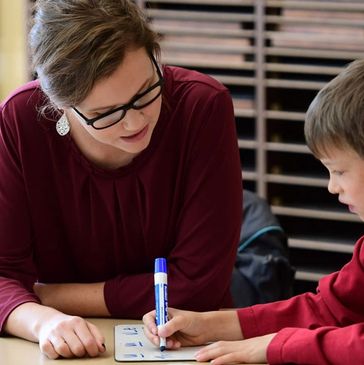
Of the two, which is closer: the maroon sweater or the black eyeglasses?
the black eyeglasses

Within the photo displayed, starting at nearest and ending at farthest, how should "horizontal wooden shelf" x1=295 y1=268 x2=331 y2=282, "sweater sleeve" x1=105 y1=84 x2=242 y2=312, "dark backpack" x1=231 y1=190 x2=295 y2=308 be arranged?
"sweater sleeve" x1=105 y1=84 x2=242 y2=312 < "dark backpack" x1=231 y1=190 x2=295 y2=308 < "horizontal wooden shelf" x1=295 y1=268 x2=331 y2=282

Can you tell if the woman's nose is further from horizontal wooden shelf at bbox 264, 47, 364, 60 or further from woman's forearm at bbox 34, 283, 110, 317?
horizontal wooden shelf at bbox 264, 47, 364, 60

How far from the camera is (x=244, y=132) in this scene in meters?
3.78

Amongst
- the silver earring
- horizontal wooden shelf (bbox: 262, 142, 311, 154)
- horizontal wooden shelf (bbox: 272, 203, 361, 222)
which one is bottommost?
horizontal wooden shelf (bbox: 272, 203, 361, 222)

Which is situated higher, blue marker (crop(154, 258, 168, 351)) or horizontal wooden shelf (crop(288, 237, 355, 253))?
blue marker (crop(154, 258, 168, 351))

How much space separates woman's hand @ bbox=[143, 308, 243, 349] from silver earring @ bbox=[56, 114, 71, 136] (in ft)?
1.46

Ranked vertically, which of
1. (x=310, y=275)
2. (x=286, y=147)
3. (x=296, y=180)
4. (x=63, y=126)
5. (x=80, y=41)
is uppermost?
(x=80, y=41)

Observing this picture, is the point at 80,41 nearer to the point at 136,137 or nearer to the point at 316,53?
the point at 136,137

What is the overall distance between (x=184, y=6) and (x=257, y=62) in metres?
0.37

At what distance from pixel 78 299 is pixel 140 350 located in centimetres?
26

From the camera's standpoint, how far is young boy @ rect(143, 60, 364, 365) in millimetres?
1766

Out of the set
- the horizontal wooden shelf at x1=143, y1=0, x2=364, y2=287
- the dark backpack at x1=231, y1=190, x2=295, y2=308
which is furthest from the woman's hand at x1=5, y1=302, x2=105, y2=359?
the horizontal wooden shelf at x1=143, y1=0, x2=364, y2=287

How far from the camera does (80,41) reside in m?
1.88

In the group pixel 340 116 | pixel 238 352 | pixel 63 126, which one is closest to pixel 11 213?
pixel 63 126
